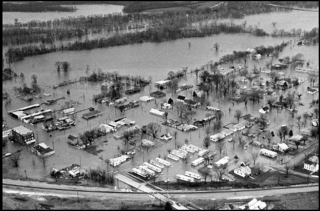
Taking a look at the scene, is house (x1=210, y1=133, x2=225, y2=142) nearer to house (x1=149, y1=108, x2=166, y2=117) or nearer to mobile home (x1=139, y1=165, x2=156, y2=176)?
house (x1=149, y1=108, x2=166, y2=117)

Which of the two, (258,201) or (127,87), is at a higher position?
(127,87)

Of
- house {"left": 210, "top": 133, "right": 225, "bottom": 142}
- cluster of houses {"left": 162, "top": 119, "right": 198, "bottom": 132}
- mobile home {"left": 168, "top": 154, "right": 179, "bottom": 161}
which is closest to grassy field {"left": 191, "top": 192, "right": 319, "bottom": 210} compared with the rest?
mobile home {"left": 168, "top": 154, "right": 179, "bottom": 161}

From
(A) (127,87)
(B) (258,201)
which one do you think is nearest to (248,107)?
(A) (127,87)

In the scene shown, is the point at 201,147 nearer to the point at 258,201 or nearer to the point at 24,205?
the point at 258,201

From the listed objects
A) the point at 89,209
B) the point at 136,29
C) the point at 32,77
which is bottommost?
the point at 89,209

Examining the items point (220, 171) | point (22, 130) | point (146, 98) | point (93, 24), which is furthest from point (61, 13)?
point (220, 171)

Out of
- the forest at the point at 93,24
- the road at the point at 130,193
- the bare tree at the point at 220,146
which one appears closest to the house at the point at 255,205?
the road at the point at 130,193
